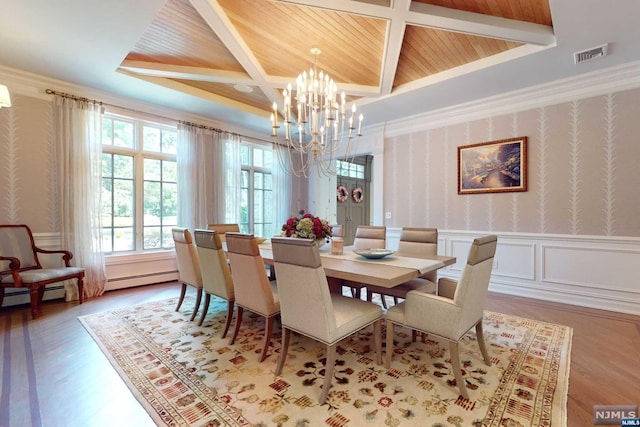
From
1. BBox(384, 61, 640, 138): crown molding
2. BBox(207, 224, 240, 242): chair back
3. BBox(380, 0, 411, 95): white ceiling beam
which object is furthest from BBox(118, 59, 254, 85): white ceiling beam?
BBox(384, 61, 640, 138): crown molding

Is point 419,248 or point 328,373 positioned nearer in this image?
point 328,373

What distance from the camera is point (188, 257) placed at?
2.90m

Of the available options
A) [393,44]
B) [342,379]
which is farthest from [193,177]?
[342,379]

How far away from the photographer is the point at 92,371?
1.98 metres

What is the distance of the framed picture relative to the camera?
379cm

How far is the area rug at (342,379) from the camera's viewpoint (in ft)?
5.02

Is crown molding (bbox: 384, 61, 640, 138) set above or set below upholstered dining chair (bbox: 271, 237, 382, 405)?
above

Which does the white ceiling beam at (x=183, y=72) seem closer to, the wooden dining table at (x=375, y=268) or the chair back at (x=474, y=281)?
the wooden dining table at (x=375, y=268)

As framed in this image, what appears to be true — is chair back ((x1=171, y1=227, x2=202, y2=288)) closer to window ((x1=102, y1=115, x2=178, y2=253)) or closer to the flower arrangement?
the flower arrangement

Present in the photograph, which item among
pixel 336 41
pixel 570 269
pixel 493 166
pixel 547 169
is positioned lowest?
pixel 570 269

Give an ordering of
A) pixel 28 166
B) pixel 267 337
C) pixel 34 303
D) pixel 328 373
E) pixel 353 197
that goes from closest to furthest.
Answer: pixel 328 373
pixel 267 337
pixel 34 303
pixel 28 166
pixel 353 197

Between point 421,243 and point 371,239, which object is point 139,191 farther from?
point 421,243

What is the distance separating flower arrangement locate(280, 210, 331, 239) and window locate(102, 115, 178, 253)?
9.14ft

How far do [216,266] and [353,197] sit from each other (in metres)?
5.39
